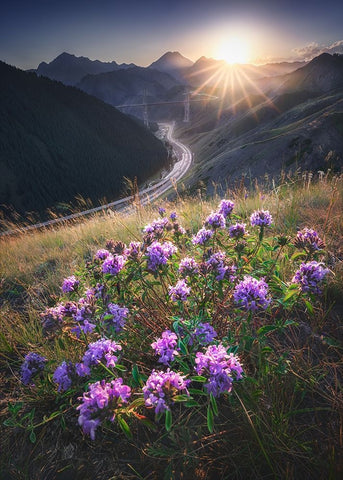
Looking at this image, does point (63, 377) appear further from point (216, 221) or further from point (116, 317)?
point (216, 221)

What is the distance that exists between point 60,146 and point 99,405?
104 metres

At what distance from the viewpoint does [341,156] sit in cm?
1797

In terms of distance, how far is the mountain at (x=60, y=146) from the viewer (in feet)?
251

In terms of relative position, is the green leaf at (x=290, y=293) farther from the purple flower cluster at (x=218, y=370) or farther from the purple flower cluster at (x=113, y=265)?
the purple flower cluster at (x=113, y=265)

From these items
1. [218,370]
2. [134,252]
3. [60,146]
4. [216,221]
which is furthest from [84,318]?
[60,146]

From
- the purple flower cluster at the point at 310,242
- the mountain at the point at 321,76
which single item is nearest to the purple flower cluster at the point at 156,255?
the purple flower cluster at the point at 310,242

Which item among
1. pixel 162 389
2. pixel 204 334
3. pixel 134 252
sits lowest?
pixel 204 334

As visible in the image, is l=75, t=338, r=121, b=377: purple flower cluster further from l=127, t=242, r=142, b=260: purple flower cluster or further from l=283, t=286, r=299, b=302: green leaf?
l=283, t=286, r=299, b=302: green leaf

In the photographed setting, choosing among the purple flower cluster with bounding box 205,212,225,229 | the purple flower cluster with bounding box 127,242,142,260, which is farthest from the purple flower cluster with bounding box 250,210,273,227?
the purple flower cluster with bounding box 127,242,142,260

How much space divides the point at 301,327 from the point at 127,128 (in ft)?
390

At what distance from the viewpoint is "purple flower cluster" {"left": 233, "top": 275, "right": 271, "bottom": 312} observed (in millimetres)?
2023

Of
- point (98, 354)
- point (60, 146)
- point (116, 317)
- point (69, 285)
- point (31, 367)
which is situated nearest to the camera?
point (98, 354)

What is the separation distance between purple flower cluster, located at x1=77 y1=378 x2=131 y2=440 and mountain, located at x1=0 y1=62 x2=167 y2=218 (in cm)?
7712

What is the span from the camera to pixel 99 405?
57.7 inches
